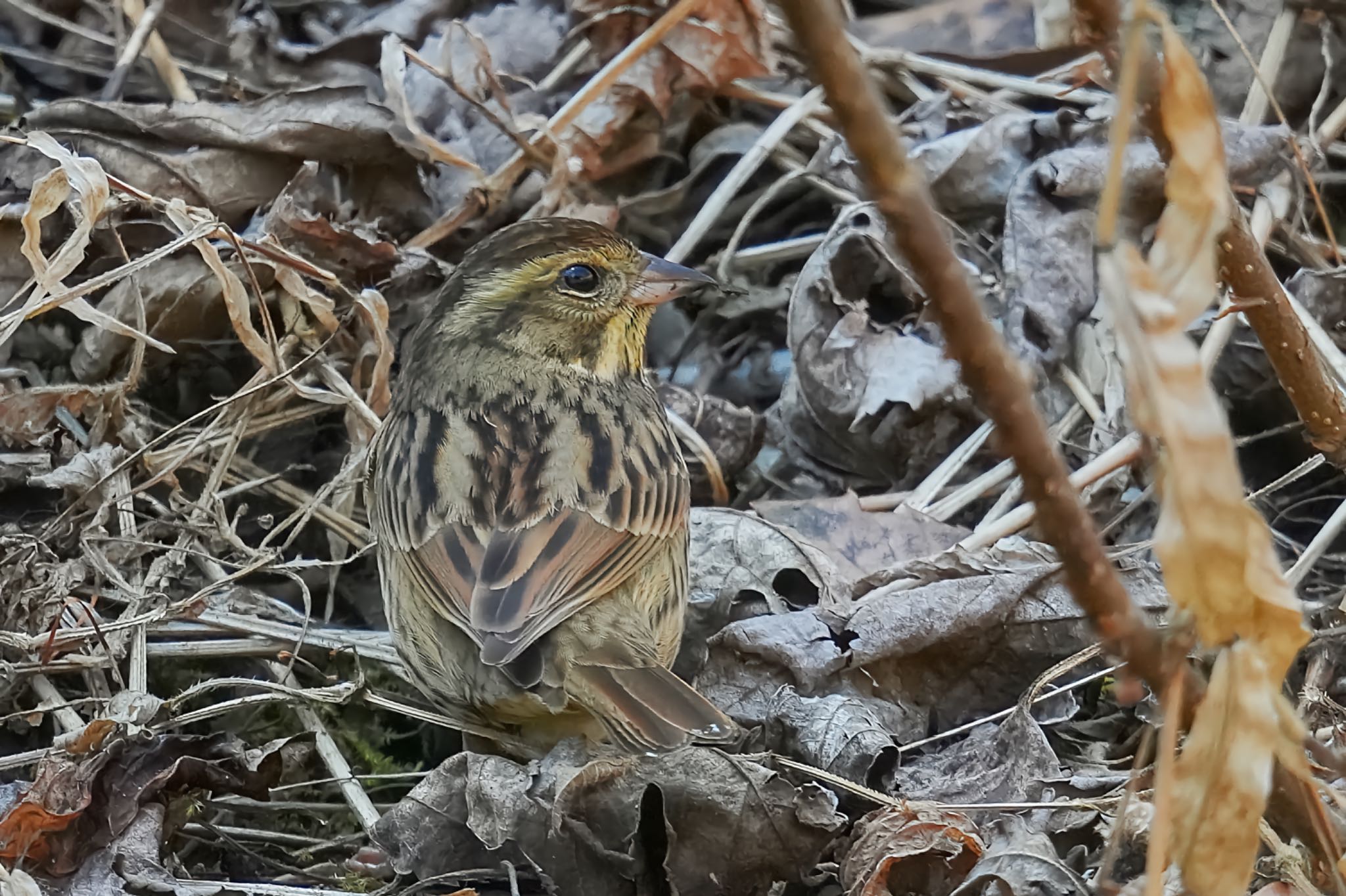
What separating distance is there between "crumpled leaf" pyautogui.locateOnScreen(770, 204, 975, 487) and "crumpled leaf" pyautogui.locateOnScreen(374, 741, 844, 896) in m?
1.58

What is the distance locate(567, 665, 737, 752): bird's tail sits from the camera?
2850mm

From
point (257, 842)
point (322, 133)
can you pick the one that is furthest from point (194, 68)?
point (257, 842)

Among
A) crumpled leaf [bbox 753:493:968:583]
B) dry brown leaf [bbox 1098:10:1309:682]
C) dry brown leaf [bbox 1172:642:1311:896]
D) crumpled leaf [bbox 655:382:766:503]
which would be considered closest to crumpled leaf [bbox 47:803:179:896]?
crumpled leaf [bbox 753:493:968:583]

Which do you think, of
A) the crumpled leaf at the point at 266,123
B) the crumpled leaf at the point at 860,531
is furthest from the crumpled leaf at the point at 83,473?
the crumpled leaf at the point at 860,531

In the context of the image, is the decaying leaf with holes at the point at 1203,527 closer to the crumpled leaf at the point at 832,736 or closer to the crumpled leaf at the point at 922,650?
the crumpled leaf at the point at 832,736

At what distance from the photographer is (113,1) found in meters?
5.09

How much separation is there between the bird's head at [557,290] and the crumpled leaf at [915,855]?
1648 mm

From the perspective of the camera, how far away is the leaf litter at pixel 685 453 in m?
2.82

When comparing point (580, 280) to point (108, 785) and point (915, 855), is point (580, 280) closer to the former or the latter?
point (108, 785)

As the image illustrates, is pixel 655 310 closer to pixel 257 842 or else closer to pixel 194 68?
pixel 194 68

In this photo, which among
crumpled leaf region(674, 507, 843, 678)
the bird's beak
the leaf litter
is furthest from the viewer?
the bird's beak

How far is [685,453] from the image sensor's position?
4352 millimetres

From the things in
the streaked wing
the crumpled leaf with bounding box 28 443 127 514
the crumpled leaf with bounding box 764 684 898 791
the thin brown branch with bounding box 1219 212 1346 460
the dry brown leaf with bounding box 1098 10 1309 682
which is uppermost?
the dry brown leaf with bounding box 1098 10 1309 682

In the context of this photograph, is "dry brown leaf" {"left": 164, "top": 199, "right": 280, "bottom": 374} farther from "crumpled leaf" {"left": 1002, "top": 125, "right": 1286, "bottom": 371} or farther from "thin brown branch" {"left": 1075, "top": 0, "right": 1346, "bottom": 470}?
"thin brown branch" {"left": 1075, "top": 0, "right": 1346, "bottom": 470}
